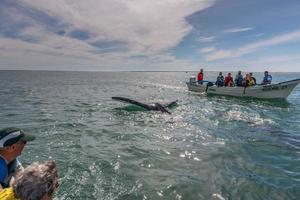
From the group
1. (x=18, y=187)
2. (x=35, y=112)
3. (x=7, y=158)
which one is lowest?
(x=35, y=112)

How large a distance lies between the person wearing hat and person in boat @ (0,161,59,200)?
1438 mm

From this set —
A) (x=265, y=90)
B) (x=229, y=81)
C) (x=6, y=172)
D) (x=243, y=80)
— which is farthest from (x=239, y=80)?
(x=6, y=172)

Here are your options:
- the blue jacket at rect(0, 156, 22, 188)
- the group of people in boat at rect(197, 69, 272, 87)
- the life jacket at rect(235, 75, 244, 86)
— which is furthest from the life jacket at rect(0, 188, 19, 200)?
the life jacket at rect(235, 75, 244, 86)

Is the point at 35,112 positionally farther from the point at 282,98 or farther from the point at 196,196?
the point at 282,98

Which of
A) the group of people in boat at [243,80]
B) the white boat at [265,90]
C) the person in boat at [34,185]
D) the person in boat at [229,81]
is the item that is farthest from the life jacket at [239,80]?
the person in boat at [34,185]

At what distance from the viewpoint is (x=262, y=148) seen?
11.9 m

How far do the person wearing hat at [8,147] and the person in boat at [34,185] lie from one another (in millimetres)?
1438

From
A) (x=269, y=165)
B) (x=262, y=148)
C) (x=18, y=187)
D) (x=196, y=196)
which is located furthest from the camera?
(x=262, y=148)

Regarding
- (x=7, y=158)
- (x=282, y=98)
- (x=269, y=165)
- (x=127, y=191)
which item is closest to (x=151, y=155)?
(x=127, y=191)

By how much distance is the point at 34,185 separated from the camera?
2.71 m

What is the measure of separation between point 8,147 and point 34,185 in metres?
1.86

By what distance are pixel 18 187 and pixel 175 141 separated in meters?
10.4

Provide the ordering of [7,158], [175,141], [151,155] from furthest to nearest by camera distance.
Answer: [175,141], [151,155], [7,158]

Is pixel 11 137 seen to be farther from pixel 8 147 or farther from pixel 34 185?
pixel 34 185
